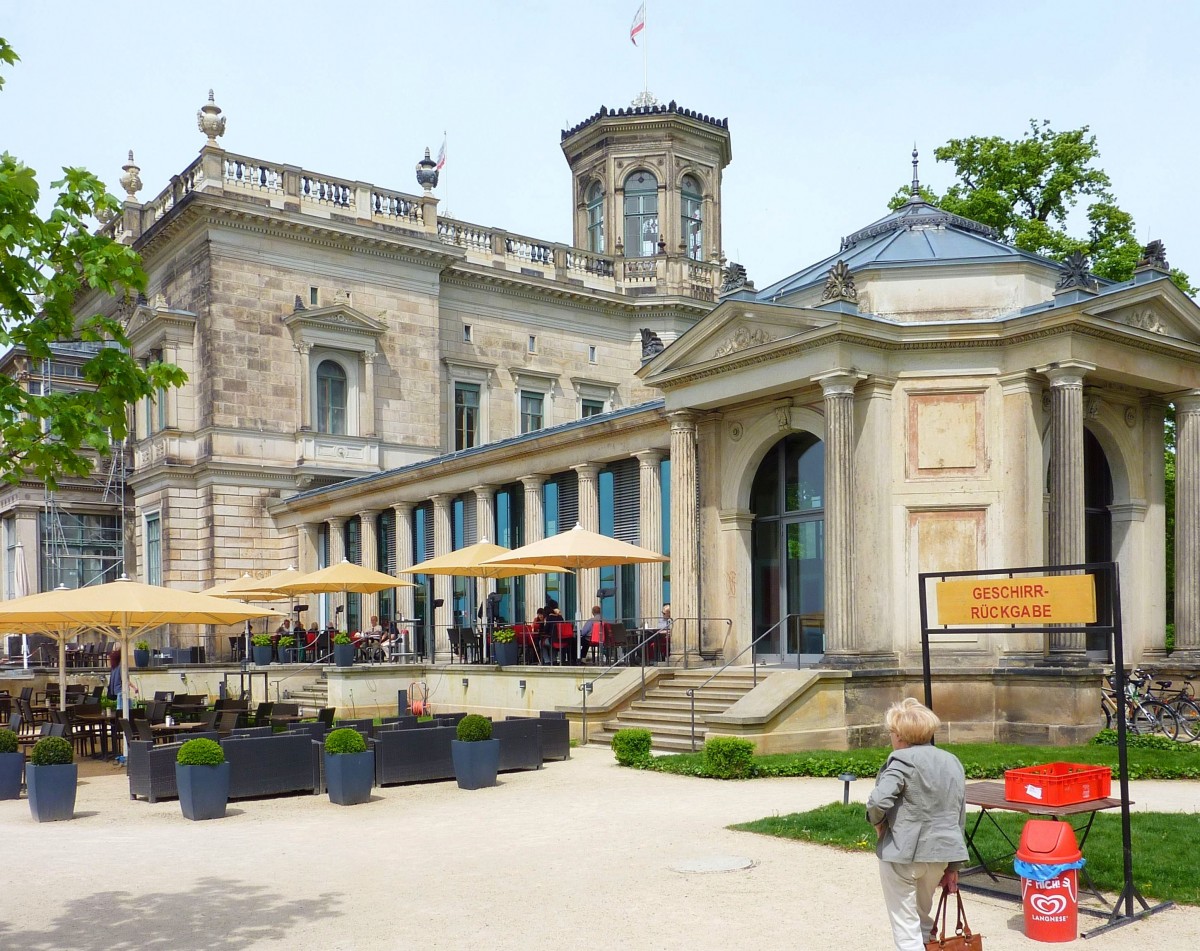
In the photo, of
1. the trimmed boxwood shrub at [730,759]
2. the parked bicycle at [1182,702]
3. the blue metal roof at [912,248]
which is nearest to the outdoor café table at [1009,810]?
the trimmed boxwood shrub at [730,759]

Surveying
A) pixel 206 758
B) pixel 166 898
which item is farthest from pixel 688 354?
pixel 166 898

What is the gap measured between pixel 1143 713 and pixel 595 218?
3758 centimetres

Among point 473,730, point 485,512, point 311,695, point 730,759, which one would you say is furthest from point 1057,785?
point 485,512

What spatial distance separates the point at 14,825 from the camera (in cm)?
1431

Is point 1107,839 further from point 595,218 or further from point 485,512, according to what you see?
point 595,218

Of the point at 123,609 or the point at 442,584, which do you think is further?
the point at 442,584

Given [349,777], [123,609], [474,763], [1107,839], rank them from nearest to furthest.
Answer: [1107,839] < [349,777] < [474,763] < [123,609]

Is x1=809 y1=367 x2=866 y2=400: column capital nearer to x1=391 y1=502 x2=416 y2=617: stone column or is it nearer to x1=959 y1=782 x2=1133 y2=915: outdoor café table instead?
x1=959 y1=782 x2=1133 y2=915: outdoor café table

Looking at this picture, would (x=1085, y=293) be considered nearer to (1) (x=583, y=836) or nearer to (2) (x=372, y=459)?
(1) (x=583, y=836)

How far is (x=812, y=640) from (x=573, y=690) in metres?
4.48

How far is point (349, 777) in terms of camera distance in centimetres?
1523

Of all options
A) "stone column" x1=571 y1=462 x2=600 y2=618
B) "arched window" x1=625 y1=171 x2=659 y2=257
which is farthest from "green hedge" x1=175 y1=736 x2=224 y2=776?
"arched window" x1=625 y1=171 x2=659 y2=257

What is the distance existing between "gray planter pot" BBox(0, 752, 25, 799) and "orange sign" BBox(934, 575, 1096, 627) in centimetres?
1228

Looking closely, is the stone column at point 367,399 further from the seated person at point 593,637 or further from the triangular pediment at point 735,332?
the triangular pediment at point 735,332
